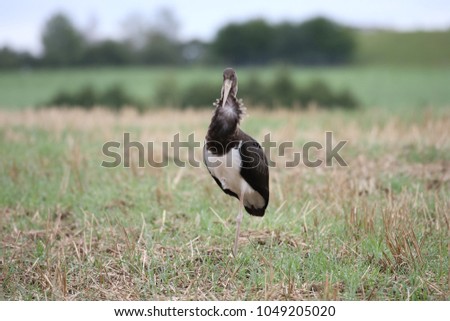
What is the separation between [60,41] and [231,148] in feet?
121

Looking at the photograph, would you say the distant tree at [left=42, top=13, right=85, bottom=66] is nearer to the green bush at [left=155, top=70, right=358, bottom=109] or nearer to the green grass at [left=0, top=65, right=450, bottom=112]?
the green grass at [left=0, top=65, right=450, bottom=112]

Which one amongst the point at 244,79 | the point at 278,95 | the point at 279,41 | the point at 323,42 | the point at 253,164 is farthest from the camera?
the point at 323,42

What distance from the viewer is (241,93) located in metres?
28.5

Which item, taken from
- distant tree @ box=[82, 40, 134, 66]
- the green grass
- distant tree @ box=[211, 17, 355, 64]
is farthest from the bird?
distant tree @ box=[82, 40, 134, 66]

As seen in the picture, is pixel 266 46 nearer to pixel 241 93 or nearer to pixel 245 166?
pixel 241 93

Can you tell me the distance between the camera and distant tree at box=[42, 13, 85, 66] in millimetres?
38469

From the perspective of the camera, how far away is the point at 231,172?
5.85 m

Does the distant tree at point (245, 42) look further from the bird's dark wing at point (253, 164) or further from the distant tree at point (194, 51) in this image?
the bird's dark wing at point (253, 164)

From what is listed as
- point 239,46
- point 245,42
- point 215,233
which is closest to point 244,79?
point 239,46

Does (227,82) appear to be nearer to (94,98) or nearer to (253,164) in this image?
(253,164)

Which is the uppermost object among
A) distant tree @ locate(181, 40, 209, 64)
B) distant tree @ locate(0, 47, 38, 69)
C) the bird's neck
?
distant tree @ locate(181, 40, 209, 64)

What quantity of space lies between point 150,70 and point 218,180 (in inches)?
1681

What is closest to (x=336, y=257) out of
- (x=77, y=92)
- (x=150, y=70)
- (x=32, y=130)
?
(x=32, y=130)

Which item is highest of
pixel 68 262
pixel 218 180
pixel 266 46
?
pixel 266 46
